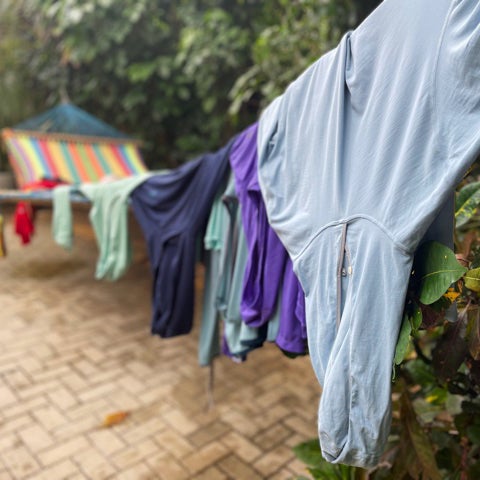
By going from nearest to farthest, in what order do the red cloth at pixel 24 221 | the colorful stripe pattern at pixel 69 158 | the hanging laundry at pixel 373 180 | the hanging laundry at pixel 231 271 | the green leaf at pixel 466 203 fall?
the hanging laundry at pixel 373 180, the green leaf at pixel 466 203, the hanging laundry at pixel 231 271, the red cloth at pixel 24 221, the colorful stripe pattern at pixel 69 158

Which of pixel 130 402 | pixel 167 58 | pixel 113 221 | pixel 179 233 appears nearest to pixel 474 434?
pixel 179 233

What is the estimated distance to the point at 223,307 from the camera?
5.02 ft

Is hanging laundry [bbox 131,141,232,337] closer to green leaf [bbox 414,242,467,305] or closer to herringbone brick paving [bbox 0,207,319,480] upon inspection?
herringbone brick paving [bbox 0,207,319,480]

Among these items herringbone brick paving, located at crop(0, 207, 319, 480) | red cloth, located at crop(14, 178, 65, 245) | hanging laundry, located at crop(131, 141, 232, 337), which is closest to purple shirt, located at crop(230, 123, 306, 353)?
hanging laundry, located at crop(131, 141, 232, 337)

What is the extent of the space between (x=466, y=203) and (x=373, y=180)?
0.46 metres

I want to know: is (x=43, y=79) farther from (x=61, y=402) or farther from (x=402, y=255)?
(x=402, y=255)

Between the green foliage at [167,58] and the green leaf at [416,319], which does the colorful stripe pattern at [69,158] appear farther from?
the green leaf at [416,319]

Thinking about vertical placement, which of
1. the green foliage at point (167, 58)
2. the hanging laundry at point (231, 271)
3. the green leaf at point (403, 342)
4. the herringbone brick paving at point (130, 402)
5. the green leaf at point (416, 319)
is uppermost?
the green foliage at point (167, 58)

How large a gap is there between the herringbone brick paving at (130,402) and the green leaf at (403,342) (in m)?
1.08

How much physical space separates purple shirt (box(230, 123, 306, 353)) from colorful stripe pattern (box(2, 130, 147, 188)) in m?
2.55

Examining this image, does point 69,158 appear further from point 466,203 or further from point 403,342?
point 403,342

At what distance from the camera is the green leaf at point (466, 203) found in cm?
114

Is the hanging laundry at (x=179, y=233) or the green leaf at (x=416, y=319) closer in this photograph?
the green leaf at (x=416, y=319)

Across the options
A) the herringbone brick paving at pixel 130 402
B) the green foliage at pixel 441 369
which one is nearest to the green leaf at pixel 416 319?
the green foliage at pixel 441 369
